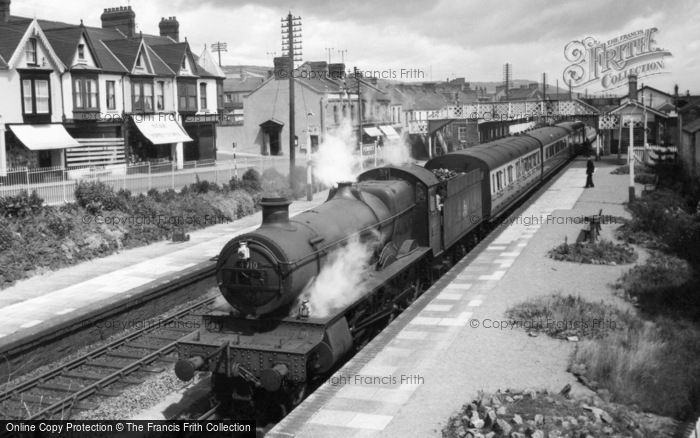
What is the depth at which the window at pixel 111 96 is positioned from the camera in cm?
4169

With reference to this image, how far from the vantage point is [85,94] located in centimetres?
3991

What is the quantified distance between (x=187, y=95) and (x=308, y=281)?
3997 cm

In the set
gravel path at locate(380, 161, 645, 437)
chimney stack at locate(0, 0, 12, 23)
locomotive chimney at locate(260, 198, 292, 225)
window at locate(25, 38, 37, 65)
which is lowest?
gravel path at locate(380, 161, 645, 437)

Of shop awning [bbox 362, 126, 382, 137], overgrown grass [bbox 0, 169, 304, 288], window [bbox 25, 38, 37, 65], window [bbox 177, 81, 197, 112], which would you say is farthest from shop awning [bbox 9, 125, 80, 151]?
shop awning [bbox 362, 126, 382, 137]

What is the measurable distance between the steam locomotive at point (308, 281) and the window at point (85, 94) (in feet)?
91.3

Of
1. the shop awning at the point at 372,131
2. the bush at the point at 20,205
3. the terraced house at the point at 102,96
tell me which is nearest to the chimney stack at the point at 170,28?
the terraced house at the point at 102,96

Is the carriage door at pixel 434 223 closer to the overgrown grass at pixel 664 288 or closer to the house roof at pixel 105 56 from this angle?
the overgrown grass at pixel 664 288

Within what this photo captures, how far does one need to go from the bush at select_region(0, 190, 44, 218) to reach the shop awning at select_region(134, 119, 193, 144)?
20.2m

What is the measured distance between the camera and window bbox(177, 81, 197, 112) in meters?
48.3

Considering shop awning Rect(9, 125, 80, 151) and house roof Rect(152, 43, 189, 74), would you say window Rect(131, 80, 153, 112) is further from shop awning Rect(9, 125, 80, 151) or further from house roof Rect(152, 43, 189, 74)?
shop awning Rect(9, 125, 80, 151)

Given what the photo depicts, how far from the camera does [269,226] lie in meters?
12.0

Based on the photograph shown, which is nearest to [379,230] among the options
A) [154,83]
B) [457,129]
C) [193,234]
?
[193,234]

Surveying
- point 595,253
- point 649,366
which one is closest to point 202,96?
point 595,253

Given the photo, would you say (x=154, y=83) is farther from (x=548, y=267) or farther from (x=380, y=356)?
(x=380, y=356)
